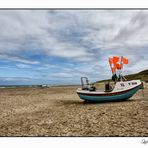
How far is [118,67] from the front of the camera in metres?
14.1

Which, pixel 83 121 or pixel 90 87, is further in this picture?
pixel 90 87

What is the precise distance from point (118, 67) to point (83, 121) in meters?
6.46
